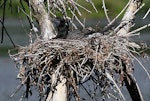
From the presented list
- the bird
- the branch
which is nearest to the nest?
the bird

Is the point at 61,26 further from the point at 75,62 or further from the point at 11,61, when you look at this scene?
the point at 11,61

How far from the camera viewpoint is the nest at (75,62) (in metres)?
5.96

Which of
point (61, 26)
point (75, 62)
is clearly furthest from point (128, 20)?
point (75, 62)

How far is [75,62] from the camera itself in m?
5.96

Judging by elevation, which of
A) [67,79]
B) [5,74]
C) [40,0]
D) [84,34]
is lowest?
[67,79]

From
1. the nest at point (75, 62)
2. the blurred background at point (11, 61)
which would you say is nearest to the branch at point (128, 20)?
the nest at point (75, 62)

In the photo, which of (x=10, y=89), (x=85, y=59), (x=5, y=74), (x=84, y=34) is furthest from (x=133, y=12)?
(x=5, y=74)

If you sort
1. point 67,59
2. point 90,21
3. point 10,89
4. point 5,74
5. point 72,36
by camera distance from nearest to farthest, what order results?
point 67,59 < point 72,36 < point 10,89 < point 5,74 < point 90,21

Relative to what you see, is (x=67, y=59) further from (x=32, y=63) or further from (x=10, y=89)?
(x=10, y=89)

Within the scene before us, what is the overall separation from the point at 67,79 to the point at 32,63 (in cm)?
34

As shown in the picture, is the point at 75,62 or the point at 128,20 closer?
the point at 75,62

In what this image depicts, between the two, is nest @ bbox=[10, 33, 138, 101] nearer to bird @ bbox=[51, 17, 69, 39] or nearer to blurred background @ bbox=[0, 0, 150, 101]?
bird @ bbox=[51, 17, 69, 39]

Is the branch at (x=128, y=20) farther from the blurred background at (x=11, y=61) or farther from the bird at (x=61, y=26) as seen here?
the blurred background at (x=11, y=61)

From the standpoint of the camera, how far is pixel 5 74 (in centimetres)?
1681
